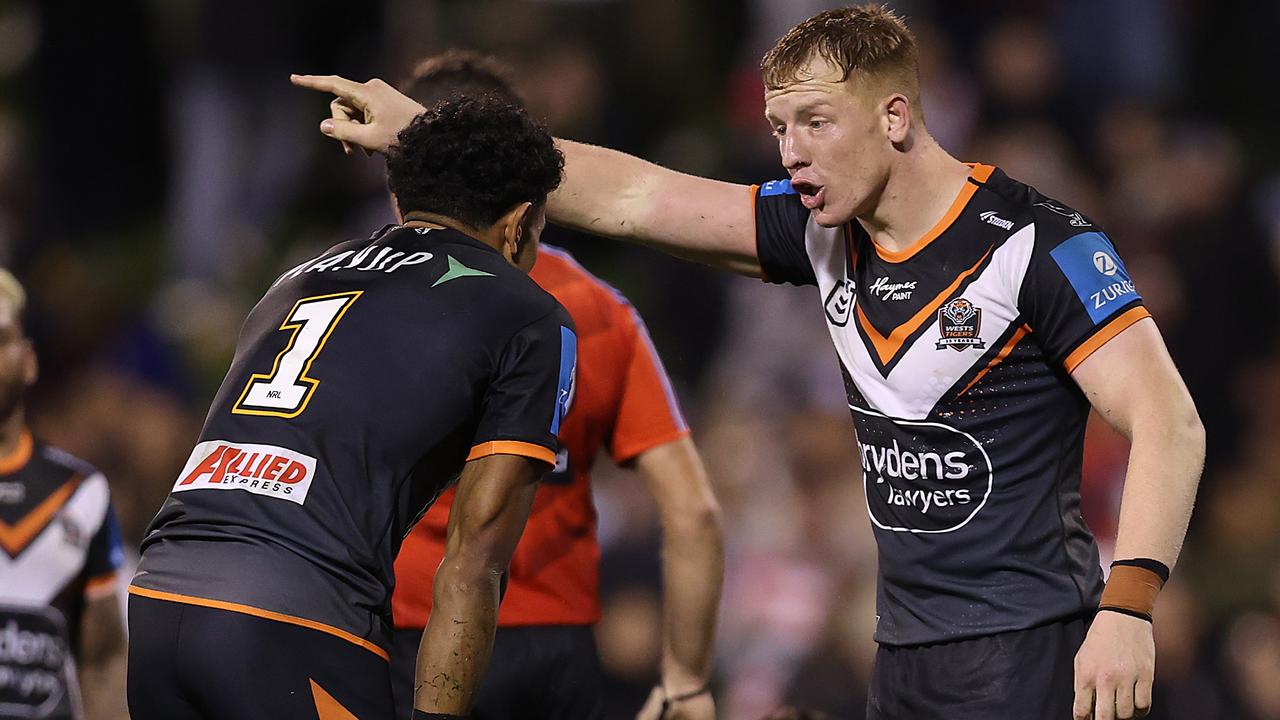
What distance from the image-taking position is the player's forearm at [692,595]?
17.0 ft

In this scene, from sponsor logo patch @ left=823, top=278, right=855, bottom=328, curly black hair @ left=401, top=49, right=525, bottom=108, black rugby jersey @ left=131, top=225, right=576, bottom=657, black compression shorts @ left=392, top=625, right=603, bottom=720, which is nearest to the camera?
black rugby jersey @ left=131, top=225, right=576, bottom=657

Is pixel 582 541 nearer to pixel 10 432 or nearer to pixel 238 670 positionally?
pixel 238 670

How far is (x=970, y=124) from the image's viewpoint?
979cm

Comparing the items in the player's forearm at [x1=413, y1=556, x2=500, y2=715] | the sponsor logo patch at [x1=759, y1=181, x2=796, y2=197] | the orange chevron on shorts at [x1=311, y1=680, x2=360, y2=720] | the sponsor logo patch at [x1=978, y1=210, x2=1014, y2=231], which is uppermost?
the sponsor logo patch at [x1=759, y1=181, x2=796, y2=197]

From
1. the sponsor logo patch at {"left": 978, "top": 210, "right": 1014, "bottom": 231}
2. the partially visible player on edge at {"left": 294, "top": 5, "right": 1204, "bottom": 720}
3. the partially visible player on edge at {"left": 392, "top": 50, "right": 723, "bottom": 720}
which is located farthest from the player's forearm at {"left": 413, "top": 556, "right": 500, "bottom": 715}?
the sponsor logo patch at {"left": 978, "top": 210, "right": 1014, "bottom": 231}


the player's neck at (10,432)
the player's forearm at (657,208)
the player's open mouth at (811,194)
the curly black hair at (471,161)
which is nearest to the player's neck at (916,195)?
the player's open mouth at (811,194)

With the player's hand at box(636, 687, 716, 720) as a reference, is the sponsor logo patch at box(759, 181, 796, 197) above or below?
above

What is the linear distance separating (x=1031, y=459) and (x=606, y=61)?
314 inches

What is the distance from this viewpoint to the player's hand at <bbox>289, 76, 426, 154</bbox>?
4.45 m

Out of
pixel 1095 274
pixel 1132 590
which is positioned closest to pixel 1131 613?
pixel 1132 590

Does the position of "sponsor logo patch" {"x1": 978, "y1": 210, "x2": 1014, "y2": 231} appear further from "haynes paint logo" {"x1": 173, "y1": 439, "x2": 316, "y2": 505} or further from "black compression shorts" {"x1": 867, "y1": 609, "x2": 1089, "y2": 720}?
"haynes paint logo" {"x1": 173, "y1": 439, "x2": 316, "y2": 505}

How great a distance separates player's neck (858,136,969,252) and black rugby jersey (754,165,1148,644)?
0.03 metres

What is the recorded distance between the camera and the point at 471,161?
13.2 feet

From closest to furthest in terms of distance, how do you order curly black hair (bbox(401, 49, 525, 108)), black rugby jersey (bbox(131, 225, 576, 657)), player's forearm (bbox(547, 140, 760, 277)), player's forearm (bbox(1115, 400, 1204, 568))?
black rugby jersey (bbox(131, 225, 576, 657)), player's forearm (bbox(1115, 400, 1204, 568)), player's forearm (bbox(547, 140, 760, 277)), curly black hair (bbox(401, 49, 525, 108))
